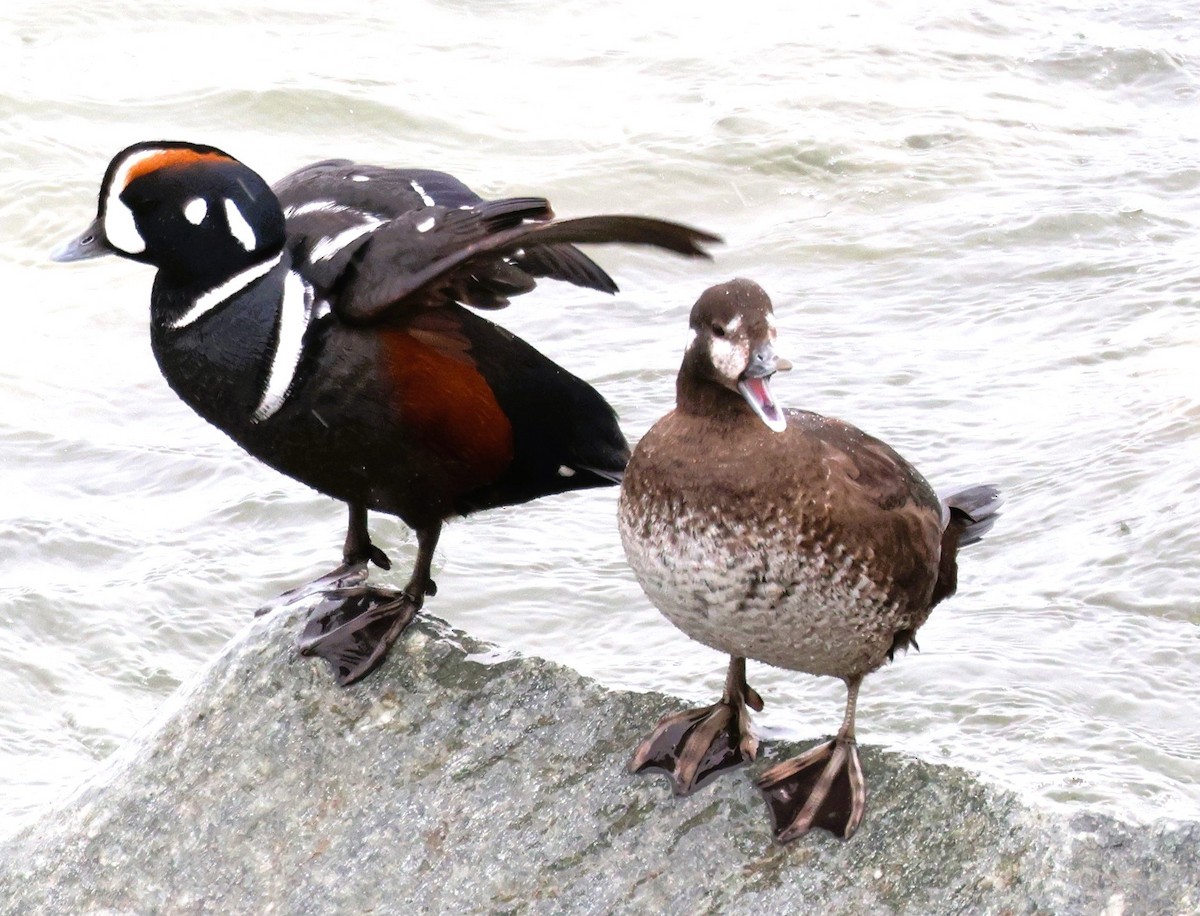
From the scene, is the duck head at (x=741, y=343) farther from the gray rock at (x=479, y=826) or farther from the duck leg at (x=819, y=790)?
the gray rock at (x=479, y=826)

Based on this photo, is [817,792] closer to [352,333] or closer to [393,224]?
[352,333]

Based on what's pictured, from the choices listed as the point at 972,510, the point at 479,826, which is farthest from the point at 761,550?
the point at 972,510

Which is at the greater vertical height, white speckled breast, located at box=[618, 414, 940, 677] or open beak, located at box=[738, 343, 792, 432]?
open beak, located at box=[738, 343, 792, 432]

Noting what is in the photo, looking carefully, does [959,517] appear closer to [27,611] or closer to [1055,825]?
[1055,825]

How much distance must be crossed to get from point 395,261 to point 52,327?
468 centimetres

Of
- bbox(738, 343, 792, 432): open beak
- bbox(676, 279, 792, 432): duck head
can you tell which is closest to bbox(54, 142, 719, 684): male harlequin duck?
bbox(676, 279, 792, 432): duck head

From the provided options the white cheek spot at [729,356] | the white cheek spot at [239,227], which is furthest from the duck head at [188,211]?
the white cheek spot at [729,356]

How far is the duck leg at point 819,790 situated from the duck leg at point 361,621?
947 millimetres

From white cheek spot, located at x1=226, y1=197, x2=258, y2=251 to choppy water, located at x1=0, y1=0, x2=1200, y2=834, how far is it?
1220 millimetres

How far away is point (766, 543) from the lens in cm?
334

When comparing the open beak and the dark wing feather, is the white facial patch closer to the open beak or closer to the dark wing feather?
the dark wing feather

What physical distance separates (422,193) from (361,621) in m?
1.00

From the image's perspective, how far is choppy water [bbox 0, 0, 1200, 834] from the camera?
5406 mm

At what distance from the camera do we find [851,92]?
9.91m
